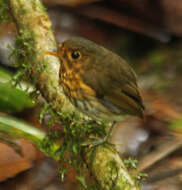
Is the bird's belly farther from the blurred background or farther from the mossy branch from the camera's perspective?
the blurred background

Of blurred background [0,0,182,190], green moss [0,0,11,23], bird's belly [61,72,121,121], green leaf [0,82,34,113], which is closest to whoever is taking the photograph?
bird's belly [61,72,121,121]

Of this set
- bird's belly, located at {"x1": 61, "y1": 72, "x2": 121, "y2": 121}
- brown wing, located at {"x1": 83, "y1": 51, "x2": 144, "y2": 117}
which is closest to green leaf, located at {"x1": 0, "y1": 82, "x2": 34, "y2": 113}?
bird's belly, located at {"x1": 61, "y1": 72, "x2": 121, "y2": 121}

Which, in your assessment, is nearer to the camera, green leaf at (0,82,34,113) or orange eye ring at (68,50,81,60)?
orange eye ring at (68,50,81,60)

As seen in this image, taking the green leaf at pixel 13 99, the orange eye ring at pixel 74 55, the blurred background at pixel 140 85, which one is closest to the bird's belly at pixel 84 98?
the orange eye ring at pixel 74 55

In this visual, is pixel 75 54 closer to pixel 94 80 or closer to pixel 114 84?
pixel 94 80

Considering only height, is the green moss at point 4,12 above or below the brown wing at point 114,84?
above

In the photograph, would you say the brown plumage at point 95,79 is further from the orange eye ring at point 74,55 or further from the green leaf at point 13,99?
the green leaf at point 13,99

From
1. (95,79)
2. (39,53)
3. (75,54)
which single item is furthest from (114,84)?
(39,53)

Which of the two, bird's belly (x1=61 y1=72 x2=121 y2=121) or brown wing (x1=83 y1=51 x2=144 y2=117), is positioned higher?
brown wing (x1=83 y1=51 x2=144 y2=117)
